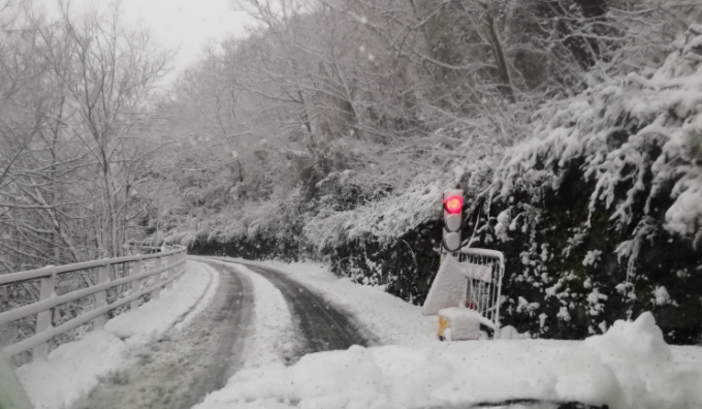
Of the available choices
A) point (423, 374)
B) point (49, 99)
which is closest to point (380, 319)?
point (423, 374)

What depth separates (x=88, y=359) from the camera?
15.8 ft

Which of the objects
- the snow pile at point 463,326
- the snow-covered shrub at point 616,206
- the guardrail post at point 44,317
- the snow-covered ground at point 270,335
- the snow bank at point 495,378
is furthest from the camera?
the snow pile at point 463,326

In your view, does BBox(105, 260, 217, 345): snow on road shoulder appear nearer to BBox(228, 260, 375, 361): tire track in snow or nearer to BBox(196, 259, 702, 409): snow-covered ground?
BBox(228, 260, 375, 361): tire track in snow

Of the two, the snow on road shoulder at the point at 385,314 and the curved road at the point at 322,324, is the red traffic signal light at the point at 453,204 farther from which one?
the curved road at the point at 322,324

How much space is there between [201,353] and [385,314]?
12.8ft

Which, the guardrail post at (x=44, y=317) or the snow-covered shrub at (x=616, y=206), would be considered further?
the guardrail post at (x=44, y=317)

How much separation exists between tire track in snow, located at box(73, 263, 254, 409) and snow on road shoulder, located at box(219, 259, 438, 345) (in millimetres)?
2131

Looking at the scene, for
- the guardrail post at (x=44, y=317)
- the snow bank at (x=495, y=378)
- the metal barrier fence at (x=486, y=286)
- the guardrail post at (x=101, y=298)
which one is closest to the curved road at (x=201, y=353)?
the guardrail post at (x=44, y=317)

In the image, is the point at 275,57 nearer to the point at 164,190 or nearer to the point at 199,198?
the point at 164,190

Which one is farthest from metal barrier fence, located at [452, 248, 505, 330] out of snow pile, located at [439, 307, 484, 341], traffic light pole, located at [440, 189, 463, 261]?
snow pile, located at [439, 307, 484, 341]

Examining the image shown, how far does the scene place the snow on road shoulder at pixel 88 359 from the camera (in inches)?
152

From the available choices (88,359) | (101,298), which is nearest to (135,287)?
(101,298)

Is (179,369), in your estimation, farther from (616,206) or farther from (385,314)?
(616,206)

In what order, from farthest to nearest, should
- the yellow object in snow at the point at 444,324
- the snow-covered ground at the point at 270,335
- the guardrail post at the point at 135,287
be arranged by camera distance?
the guardrail post at the point at 135,287, the yellow object in snow at the point at 444,324, the snow-covered ground at the point at 270,335
